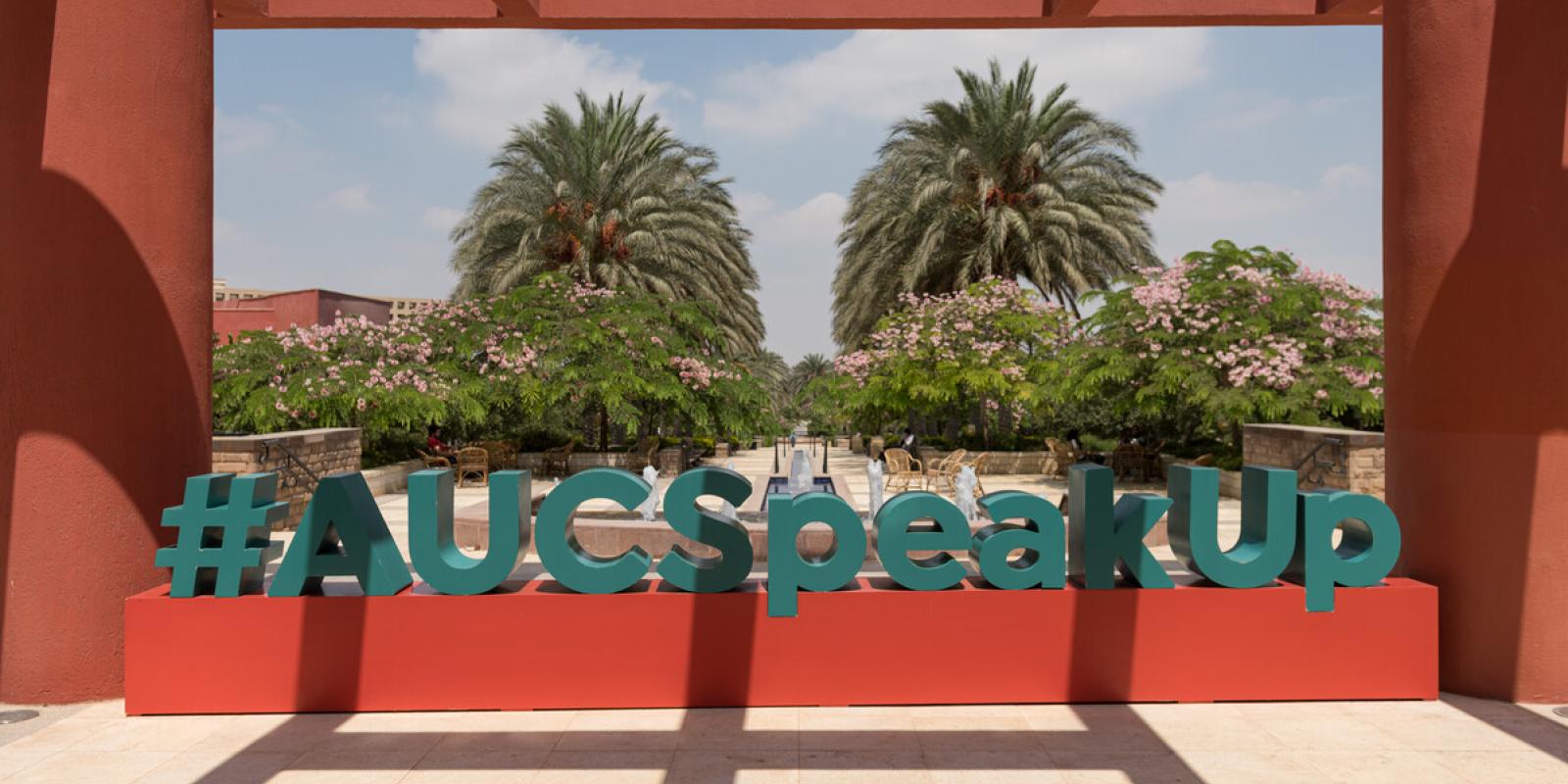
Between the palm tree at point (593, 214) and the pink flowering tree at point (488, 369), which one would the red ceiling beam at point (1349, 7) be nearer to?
the pink flowering tree at point (488, 369)

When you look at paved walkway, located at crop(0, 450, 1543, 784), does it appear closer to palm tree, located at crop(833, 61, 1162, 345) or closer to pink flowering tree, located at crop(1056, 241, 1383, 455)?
pink flowering tree, located at crop(1056, 241, 1383, 455)

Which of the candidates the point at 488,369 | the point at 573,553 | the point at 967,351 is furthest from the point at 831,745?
the point at 967,351

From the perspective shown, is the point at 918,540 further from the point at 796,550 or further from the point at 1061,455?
the point at 1061,455

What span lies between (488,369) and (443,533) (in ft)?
67.8

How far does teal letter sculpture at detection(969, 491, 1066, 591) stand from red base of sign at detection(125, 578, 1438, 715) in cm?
11

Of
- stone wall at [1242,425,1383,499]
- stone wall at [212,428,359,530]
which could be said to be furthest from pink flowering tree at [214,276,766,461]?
stone wall at [1242,425,1383,499]

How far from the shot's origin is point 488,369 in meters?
27.2

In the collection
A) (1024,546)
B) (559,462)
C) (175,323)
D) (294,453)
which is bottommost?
(559,462)

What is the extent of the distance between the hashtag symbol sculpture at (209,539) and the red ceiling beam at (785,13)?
4176 mm

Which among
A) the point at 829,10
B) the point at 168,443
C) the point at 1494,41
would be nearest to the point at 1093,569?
the point at 1494,41

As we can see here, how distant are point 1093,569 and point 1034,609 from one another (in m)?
0.46

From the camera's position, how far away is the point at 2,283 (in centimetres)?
704

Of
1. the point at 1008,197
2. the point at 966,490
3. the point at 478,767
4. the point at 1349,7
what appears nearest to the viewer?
the point at 478,767

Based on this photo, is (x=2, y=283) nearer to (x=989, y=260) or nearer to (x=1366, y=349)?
(x=1366, y=349)
